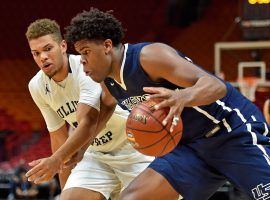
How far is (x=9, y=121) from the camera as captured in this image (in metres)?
14.4

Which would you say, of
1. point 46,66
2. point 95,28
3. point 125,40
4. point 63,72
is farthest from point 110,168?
point 125,40

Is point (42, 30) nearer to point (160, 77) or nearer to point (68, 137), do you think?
point (68, 137)

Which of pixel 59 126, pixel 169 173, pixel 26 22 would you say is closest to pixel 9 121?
pixel 26 22

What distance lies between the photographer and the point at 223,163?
363cm

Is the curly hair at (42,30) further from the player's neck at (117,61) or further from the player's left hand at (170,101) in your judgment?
the player's left hand at (170,101)

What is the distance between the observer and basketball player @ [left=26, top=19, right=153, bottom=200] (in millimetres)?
4121

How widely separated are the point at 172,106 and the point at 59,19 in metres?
12.3

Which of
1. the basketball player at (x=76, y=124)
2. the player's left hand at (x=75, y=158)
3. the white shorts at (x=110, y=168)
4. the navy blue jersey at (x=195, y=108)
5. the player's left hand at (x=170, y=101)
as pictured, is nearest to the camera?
the player's left hand at (x=170, y=101)

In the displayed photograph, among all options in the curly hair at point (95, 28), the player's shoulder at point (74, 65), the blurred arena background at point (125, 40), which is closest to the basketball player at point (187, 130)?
the curly hair at point (95, 28)

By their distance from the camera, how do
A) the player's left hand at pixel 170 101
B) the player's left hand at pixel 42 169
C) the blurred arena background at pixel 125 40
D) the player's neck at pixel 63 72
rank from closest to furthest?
the player's left hand at pixel 170 101
the player's left hand at pixel 42 169
the player's neck at pixel 63 72
the blurred arena background at pixel 125 40

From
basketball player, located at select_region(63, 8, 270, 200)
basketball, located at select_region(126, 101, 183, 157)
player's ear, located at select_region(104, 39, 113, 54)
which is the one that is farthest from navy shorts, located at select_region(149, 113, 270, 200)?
player's ear, located at select_region(104, 39, 113, 54)

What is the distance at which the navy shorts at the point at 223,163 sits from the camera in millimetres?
3533

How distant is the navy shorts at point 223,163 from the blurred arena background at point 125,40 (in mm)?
9100

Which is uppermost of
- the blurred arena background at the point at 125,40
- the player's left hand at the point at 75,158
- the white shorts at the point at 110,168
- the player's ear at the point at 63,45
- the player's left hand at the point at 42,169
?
the player's ear at the point at 63,45
